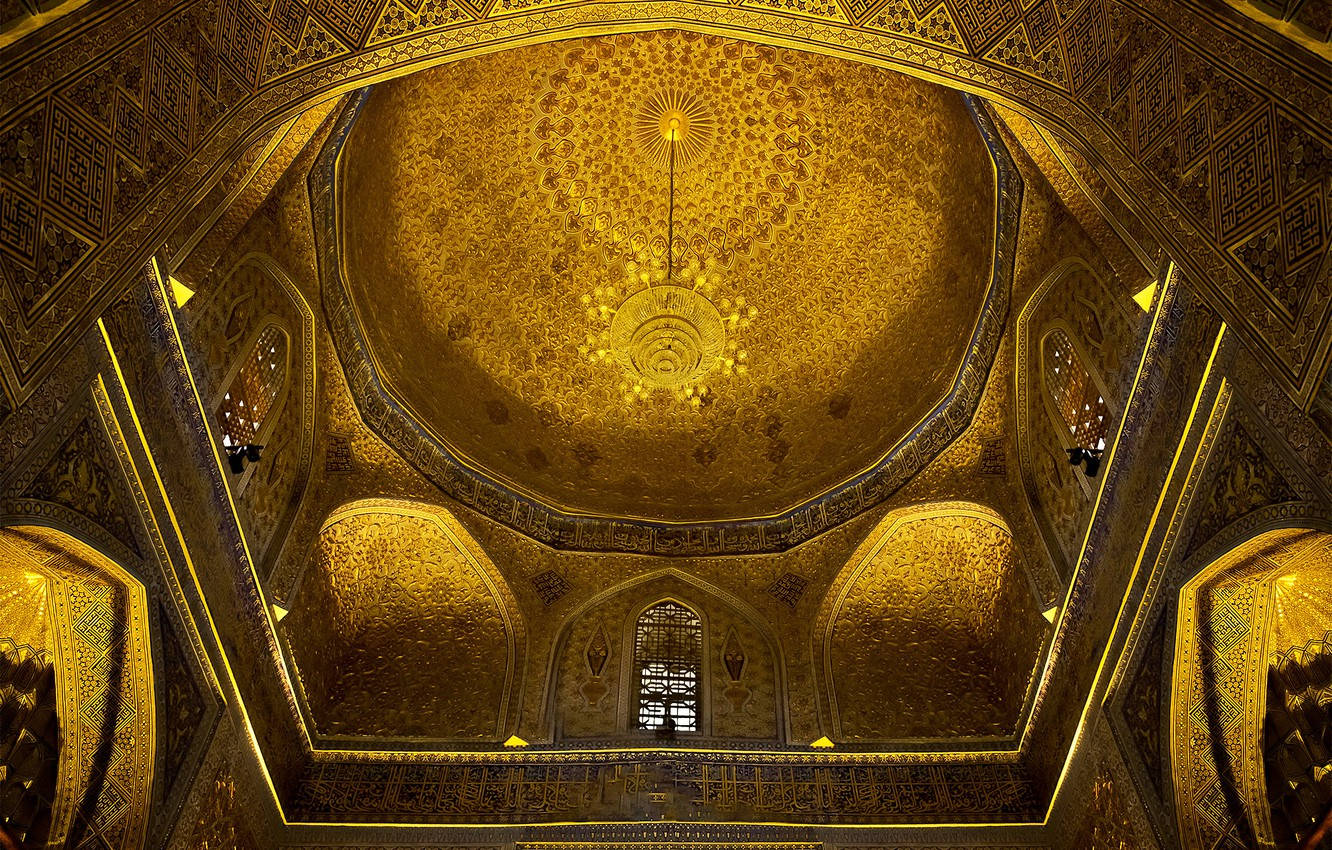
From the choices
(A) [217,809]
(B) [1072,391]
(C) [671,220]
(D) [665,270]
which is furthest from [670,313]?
(A) [217,809]

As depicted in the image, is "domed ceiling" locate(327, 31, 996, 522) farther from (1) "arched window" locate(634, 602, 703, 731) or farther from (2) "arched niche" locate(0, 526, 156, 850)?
(2) "arched niche" locate(0, 526, 156, 850)

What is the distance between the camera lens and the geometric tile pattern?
159 inches

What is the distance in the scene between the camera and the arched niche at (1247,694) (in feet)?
17.2

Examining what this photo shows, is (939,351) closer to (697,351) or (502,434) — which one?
(697,351)

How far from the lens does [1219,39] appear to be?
417 cm

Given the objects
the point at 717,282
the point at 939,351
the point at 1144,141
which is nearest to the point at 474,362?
the point at 717,282

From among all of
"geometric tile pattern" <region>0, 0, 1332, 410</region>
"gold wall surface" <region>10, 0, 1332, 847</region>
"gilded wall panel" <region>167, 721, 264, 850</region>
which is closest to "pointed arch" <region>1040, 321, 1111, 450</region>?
"gold wall surface" <region>10, 0, 1332, 847</region>

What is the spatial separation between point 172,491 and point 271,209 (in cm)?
204

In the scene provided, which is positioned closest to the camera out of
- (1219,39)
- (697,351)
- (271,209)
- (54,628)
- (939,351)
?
(1219,39)

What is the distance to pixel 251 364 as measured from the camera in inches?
271

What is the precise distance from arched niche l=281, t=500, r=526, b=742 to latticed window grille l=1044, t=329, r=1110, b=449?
424 cm

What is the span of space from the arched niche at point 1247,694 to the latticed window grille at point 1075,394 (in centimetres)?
128

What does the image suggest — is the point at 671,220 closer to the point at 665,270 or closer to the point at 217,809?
the point at 665,270

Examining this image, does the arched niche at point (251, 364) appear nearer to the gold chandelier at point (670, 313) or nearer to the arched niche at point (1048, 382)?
the gold chandelier at point (670, 313)
